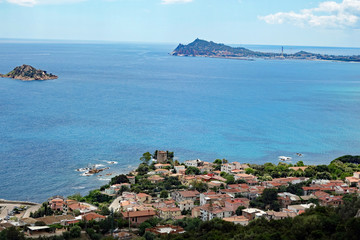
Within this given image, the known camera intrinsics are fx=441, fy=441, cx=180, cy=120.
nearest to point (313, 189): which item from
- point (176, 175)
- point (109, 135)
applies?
point (176, 175)

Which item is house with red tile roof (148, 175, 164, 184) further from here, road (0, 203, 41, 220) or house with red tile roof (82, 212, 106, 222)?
house with red tile roof (82, 212, 106, 222)

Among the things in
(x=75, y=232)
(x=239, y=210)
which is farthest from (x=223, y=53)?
(x=75, y=232)

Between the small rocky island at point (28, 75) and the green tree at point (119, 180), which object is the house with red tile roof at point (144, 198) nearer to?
the green tree at point (119, 180)

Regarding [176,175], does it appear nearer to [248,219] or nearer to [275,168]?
[275,168]

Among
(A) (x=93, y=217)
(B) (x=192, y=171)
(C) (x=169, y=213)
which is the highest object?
(A) (x=93, y=217)

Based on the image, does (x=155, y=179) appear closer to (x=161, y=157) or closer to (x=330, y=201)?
(x=161, y=157)

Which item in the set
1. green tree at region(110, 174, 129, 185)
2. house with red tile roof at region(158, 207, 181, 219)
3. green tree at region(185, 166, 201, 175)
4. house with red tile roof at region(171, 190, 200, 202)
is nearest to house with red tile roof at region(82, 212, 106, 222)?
house with red tile roof at region(158, 207, 181, 219)
